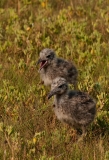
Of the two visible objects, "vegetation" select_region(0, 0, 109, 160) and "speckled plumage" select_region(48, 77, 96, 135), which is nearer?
"vegetation" select_region(0, 0, 109, 160)

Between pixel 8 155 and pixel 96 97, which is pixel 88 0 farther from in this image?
pixel 8 155

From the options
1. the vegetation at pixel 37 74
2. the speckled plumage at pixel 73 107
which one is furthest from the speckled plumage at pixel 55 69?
the speckled plumage at pixel 73 107

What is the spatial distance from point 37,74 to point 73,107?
2.64 metres

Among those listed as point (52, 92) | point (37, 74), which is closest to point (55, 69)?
point (37, 74)

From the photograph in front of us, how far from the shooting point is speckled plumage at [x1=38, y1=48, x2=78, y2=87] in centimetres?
1025

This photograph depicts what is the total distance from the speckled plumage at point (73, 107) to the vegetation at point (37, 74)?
0.18m

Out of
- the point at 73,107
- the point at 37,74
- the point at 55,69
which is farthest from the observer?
the point at 37,74

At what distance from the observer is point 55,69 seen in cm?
1034

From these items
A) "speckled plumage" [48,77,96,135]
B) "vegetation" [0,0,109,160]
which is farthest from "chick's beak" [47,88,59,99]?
"vegetation" [0,0,109,160]

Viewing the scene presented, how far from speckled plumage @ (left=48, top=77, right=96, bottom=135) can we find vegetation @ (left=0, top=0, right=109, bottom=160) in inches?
7.3

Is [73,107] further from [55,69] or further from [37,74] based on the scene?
[37,74]

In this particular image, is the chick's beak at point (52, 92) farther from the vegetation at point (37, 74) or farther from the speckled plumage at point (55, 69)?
the speckled plumage at point (55, 69)

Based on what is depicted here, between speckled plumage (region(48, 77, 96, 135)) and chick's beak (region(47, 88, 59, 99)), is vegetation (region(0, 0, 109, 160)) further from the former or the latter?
chick's beak (region(47, 88, 59, 99))

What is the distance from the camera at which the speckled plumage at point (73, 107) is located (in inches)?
322
